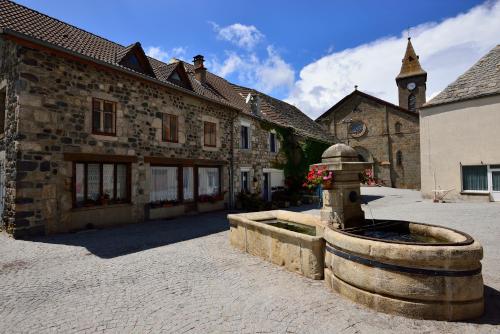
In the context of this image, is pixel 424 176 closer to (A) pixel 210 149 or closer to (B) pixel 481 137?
(B) pixel 481 137

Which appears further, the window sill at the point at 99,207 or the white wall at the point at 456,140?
the white wall at the point at 456,140

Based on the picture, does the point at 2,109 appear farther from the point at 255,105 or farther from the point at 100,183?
the point at 255,105

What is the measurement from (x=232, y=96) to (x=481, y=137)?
532 inches

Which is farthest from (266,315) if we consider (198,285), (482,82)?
(482,82)

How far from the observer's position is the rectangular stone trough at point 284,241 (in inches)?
193

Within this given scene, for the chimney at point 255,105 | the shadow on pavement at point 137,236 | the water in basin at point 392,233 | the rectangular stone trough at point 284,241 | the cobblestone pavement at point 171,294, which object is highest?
the chimney at point 255,105

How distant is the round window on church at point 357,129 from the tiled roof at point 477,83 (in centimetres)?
1475

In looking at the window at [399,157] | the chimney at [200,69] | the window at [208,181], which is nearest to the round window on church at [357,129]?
the window at [399,157]

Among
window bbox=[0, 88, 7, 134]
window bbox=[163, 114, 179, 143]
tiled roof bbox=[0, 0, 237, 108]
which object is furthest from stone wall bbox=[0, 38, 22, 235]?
window bbox=[163, 114, 179, 143]

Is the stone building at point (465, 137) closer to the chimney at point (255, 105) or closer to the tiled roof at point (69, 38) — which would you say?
the chimney at point (255, 105)

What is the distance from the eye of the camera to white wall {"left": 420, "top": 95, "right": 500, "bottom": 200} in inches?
581

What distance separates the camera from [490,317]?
354cm

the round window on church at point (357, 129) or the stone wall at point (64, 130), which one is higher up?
the round window on church at point (357, 129)

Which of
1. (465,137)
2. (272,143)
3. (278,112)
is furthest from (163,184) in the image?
(465,137)
